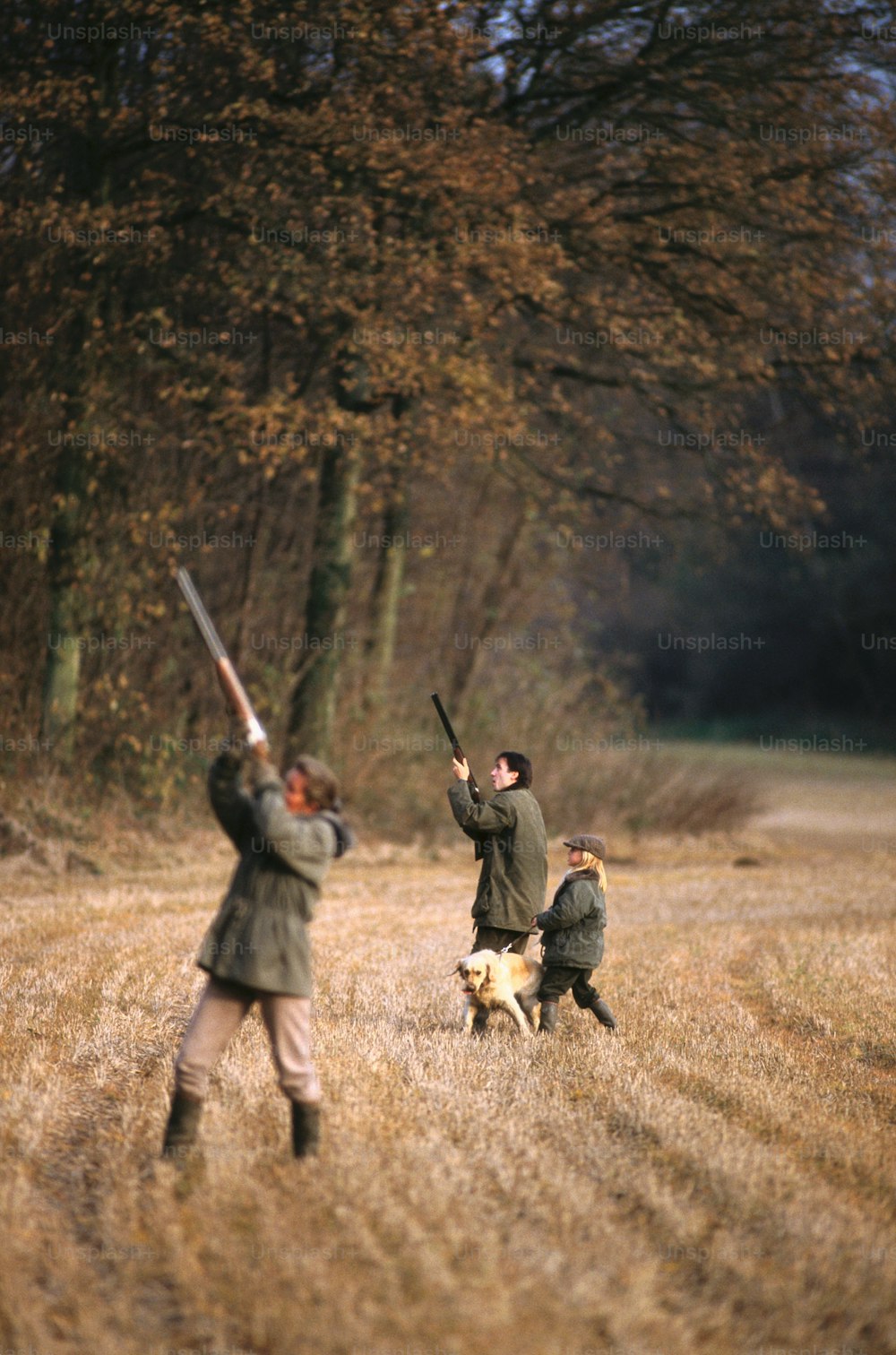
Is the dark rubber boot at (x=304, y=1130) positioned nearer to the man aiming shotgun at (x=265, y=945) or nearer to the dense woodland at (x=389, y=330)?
the man aiming shotgun at (x=265, y=945)

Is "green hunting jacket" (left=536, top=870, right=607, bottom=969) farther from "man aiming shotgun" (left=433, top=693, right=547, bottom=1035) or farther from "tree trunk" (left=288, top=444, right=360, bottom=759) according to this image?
"tree trunk" (left=288, top=444, right=360, bottom=759)

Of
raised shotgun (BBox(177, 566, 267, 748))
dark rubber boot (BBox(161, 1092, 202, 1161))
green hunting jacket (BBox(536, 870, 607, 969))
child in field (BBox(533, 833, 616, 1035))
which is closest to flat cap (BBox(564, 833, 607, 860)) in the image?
child in field (BBox(533, 833, 616, 1035))

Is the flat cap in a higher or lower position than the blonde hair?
higher

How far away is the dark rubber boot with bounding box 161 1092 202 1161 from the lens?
220 inches

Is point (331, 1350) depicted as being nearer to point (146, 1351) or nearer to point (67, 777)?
point (146, 1351)

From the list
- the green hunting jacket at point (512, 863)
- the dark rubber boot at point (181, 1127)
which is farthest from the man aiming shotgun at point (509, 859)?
the dark rubber boot at point (181, 1127)

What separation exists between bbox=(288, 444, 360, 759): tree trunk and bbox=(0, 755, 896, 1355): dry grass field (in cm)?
761

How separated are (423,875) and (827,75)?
1111 centimetres

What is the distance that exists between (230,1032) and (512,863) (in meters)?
3.04

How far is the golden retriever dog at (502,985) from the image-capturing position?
315 inches

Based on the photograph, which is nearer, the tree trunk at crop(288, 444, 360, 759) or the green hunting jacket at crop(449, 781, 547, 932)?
the green hunting jacket at crop(449, 781, 547, 932)

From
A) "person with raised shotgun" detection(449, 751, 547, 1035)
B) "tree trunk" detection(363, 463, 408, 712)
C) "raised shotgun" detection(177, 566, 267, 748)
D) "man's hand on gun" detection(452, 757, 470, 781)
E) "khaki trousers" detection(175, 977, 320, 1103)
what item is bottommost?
"khaki trousers" detection(175, 977, 320, 1103)

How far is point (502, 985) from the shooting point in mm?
8117

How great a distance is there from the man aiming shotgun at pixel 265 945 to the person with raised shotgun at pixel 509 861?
2647mm
